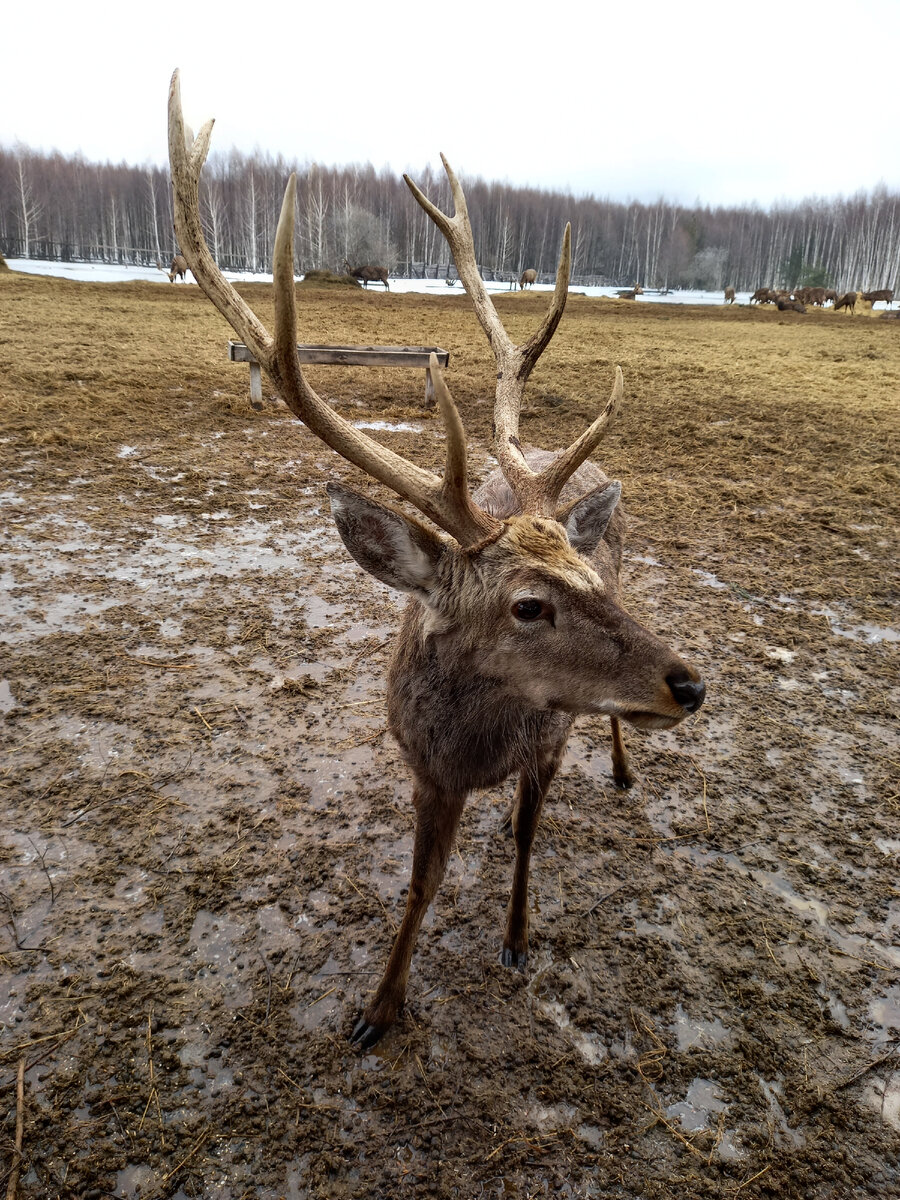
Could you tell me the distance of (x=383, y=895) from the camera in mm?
2545

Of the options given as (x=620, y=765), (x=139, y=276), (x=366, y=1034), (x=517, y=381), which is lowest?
(x=366, y=1034)

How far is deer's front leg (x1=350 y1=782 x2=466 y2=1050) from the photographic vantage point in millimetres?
2115

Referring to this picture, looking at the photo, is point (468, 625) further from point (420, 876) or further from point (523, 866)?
point (523, 866)

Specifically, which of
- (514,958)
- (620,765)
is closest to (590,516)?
(620,765)

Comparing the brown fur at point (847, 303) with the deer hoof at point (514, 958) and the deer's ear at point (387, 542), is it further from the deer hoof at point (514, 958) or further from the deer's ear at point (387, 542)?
the deer hoof at point (514, 958)

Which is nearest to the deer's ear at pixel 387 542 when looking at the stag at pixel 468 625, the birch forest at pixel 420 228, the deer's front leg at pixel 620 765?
the stag at pixel 468 625

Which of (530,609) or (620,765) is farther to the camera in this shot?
(620,765)

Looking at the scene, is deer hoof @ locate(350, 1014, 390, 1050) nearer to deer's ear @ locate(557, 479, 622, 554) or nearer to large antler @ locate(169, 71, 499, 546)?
large antler @ locate(169, 71, 499, 546)

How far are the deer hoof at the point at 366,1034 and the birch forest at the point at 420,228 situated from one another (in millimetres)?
46313

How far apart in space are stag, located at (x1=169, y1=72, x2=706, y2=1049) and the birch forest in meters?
45.4

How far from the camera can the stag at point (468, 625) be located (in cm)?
181

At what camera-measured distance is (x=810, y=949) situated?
241 cm

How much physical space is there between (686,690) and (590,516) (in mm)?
864

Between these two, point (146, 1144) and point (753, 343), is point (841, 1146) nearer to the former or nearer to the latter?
point (146, 1144)
